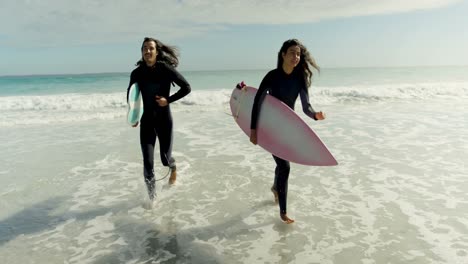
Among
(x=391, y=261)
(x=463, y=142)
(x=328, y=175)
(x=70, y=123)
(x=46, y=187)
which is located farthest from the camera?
(x=70, y=123)

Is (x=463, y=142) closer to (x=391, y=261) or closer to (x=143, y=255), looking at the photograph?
(x=391, y=261)

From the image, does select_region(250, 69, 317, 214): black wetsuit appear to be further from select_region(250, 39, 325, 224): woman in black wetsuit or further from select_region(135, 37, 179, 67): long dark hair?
select_region(135, 37, 179, 67): long dark hair

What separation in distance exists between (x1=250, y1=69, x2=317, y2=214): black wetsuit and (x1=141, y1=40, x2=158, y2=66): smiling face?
145 centimetres

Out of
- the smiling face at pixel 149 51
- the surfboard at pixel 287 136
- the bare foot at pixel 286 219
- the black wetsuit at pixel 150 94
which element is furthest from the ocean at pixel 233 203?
the smiling face at pixel 149 51

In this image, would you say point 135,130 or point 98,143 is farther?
point 135,130

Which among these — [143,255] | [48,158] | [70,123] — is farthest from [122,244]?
[70,123]

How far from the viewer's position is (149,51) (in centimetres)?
433

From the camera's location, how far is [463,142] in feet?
24.5

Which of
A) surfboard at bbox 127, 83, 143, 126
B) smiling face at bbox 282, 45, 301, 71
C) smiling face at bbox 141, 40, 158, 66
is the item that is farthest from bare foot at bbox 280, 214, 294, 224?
smiling face at bbox 141, 40, 158, 66

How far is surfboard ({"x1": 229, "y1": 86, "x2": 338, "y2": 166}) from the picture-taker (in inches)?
154

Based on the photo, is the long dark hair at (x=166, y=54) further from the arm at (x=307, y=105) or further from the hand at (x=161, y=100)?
the arm at (x=307, y=105)

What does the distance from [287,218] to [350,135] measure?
5075 mm

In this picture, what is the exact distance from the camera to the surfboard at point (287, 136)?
3.91 meters

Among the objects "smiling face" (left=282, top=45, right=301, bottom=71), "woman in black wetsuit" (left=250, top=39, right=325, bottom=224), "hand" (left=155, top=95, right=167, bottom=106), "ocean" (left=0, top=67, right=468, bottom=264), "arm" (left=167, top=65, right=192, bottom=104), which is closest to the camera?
"ocean" (left=0, top=67, right=468, bottom=264)
